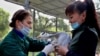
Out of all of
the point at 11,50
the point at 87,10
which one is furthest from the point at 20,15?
the point at 87,10

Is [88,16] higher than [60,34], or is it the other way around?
[88,16]

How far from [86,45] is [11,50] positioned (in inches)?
23.4

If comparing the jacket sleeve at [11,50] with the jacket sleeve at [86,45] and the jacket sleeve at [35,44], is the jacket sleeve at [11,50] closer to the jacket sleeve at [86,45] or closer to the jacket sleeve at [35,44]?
the jacket sleeve at [35,44]

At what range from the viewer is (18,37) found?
1.69 m

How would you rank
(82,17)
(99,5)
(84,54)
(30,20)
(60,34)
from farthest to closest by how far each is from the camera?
(99,5)
(30,20)
(60,34)
(82,17)
(84,54)

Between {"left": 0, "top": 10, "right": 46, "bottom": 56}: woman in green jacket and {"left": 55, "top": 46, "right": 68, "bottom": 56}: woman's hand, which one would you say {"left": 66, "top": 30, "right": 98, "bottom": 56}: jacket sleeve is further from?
{"left": 0, "top": 10, "right": 46, "bottom": 56}: woman in green jacket

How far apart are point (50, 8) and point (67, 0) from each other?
0.85 metres

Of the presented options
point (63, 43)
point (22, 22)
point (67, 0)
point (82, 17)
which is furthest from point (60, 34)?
point (67, 0)

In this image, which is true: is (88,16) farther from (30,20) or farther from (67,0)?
(67,0)

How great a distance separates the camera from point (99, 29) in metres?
1.44

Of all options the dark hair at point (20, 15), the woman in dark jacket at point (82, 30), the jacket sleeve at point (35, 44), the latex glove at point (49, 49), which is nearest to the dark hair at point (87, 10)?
the woman in dark jacket at point (82, 30)

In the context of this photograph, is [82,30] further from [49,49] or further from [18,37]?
[18,37]

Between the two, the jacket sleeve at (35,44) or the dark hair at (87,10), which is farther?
the jacket sleeve at (35,44)

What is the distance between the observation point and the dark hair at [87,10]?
1.39m
